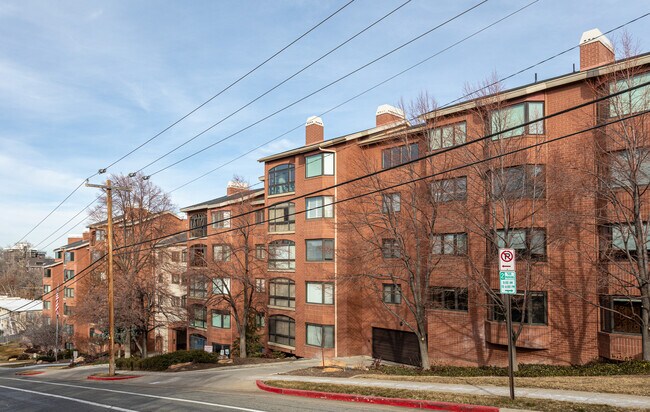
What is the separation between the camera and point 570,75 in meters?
20.9

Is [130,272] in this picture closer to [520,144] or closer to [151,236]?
[151,236]

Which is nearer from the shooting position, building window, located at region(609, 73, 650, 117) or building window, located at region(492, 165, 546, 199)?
building window, located at region(609, 73, 650, 117)

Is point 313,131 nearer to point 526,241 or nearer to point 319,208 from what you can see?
point 319,208

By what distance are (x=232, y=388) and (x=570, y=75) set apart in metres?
19.1

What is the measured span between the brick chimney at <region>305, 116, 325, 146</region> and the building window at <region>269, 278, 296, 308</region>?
1003cm

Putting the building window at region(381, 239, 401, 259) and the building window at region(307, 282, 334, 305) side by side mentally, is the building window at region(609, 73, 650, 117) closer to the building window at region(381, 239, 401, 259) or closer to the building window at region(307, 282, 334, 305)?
the building window at region(381, 239, 401, 259)

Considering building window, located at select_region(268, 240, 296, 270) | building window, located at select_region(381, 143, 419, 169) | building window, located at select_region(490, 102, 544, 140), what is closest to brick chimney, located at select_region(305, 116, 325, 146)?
building window, located at select_region(268, 240, 296, 270)

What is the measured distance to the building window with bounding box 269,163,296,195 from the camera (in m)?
33.9

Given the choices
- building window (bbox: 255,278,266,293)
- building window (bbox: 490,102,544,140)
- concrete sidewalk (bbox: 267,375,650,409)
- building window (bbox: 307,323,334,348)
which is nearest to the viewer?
concrete sidewalk (bbox: 267,375,650,409)

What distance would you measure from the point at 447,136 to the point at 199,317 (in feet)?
100

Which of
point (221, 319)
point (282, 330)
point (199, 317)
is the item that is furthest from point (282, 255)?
point (199, 317)

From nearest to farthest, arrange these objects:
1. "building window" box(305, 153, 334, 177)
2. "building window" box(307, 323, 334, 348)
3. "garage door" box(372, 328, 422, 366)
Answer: "garage door" box(372, 328, 422, 366)
"building window" box(307, 323, 334, 348)
"building window" box(305, 153, 334, 177)

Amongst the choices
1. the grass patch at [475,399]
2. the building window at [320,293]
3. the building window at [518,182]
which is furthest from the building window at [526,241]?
the building window at [320,293]

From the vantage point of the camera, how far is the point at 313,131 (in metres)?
35.0
